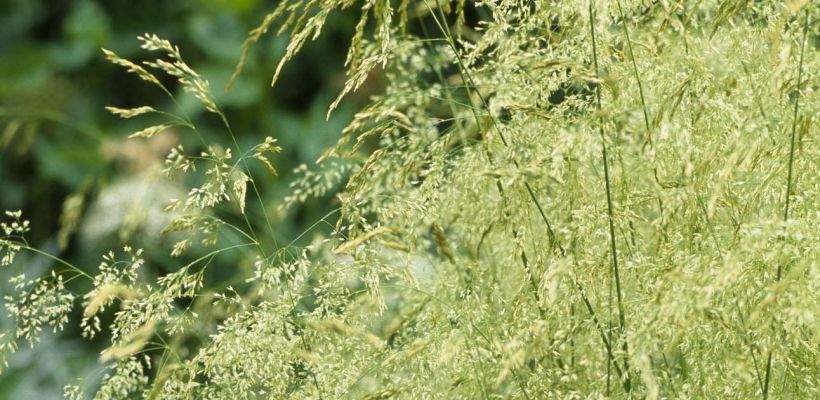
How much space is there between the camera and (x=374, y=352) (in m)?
0.89

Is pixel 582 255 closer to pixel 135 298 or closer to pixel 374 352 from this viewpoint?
pixel 374 352

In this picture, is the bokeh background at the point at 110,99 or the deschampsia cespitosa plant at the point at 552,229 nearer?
the deschampsia cespitosa plant at the point at 552,229

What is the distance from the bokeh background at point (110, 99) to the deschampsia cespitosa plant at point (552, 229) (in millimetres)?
1601

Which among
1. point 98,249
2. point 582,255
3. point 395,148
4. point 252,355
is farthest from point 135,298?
point 98,249

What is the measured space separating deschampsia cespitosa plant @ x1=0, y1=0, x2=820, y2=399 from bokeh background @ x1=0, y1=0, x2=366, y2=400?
63.0 inches

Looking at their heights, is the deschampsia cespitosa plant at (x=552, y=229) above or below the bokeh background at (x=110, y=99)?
above

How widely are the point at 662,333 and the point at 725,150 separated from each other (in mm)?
141

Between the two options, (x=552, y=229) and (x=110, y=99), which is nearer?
(x=552, y=229)

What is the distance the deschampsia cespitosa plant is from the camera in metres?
0.79

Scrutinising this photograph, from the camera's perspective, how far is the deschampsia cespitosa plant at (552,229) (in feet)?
2.59

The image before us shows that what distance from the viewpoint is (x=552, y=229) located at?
2.81ft

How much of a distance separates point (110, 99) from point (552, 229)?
2246mm

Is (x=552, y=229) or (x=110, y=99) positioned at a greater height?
(x=552, y=229)

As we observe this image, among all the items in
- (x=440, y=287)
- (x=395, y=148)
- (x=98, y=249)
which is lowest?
(x=98, y=249)
